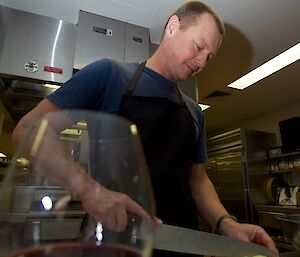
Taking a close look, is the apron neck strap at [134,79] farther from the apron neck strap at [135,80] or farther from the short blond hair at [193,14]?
the short blond hair at [193,14]

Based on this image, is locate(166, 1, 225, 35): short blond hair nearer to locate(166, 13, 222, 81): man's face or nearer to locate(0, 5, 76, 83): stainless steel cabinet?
locate(166, 13, 222, 81): man's face

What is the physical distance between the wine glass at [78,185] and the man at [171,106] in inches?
10.6

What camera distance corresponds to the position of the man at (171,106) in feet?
2.02

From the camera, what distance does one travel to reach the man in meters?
0.62

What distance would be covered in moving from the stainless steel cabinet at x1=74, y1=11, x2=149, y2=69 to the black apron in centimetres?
105

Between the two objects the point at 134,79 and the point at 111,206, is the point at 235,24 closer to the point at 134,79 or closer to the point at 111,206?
the point at 134,79

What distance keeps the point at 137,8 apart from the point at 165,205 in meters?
1.44

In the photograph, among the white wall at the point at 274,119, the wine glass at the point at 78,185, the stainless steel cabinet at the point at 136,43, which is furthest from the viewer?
the white wall at the point at 274,119

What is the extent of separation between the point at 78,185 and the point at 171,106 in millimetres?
543

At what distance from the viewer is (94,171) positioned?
0.26 meters

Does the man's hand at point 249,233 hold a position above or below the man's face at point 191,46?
below

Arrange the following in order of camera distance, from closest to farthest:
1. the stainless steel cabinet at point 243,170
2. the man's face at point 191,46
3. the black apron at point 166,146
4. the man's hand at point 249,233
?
A: the man's hand at point 249,233 → the black apron at point 166,146 → the man's face at point 191,46 → the stainless steel cabinet at point 243,170

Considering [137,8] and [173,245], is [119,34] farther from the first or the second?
[173,245]

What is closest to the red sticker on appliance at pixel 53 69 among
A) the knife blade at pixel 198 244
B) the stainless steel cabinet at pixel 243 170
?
the knife blade at pixel 198 244
